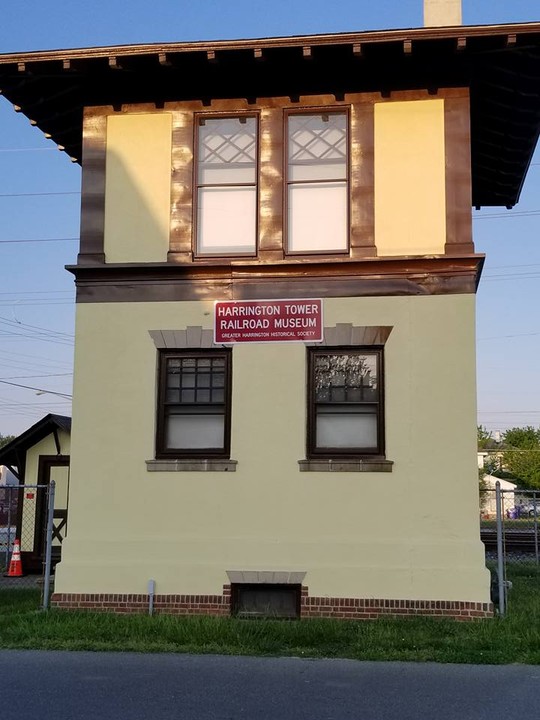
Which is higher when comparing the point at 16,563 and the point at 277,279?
the point at 277,279

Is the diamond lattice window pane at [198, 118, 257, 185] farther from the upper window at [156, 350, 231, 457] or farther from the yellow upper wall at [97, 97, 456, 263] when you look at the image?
the upper window at [156, 350, 231, 457]

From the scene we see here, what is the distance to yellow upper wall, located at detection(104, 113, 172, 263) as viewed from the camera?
12.2 meters

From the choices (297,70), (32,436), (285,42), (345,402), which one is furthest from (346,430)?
(32,436)

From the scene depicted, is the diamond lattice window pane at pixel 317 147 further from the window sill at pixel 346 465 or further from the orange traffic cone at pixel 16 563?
the orange traffic cone at pixel 16 563

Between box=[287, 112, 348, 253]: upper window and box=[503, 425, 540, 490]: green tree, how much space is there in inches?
2144

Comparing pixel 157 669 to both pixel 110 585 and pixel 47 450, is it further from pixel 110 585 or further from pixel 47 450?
pixel 47 450

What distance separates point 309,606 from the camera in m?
11.2

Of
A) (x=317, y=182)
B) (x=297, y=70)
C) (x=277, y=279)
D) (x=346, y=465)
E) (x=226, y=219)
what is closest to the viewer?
(x=346, y=465)

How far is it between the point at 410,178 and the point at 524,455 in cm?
6133

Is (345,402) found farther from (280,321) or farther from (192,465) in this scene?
(192,465)

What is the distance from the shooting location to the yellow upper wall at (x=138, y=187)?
40.1 ft

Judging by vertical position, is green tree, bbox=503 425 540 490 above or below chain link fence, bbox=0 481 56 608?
above

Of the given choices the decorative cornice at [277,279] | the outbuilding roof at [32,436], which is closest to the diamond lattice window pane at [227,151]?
the decorative cornice at [277,279]

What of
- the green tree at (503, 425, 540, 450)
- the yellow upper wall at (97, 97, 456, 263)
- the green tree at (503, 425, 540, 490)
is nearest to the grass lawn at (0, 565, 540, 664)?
the yellow upper wall at (97, 97, 456, 263)
